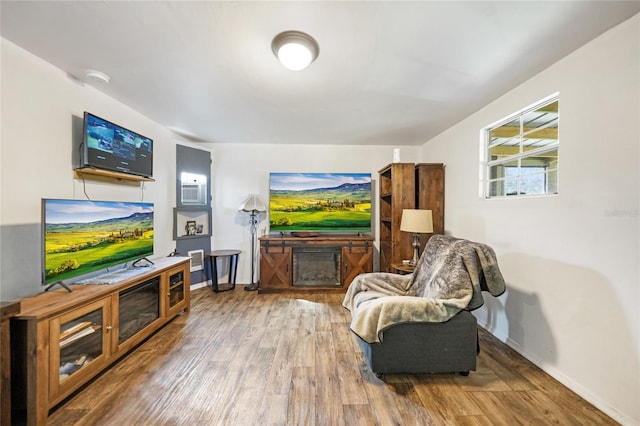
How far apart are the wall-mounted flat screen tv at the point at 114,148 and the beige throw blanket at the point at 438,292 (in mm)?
2605

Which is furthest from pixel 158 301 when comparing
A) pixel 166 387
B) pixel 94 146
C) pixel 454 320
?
pixel 454 320

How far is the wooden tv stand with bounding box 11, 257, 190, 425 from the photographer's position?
1404 mm

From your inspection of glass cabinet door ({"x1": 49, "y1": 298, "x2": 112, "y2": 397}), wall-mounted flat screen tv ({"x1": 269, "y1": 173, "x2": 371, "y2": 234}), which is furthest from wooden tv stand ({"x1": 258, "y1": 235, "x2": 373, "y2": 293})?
glass cabinet door ({"x1": 49, "y1": 298, "x2": 112, "y2": 397})

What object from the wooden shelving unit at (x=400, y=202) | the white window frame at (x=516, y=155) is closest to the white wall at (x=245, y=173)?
the wooden shelving unit at (x=400, y=202)

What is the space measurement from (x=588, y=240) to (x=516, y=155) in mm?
1037

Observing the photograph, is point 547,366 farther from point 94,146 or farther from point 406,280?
point 94,146

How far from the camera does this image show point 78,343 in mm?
1695

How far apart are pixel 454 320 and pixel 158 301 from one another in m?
2.79

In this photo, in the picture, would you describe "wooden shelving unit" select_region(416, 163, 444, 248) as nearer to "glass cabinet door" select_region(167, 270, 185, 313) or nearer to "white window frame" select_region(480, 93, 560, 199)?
"white window frame" select_region(480, 93, 560, 199)

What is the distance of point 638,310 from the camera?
1.42 m

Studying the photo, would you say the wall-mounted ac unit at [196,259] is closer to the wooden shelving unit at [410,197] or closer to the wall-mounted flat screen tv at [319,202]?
the wall-mounted flat screen tv at [319,202]

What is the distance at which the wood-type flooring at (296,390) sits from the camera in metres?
1.52

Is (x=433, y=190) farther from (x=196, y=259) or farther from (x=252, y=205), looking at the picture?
(x=196, y=259)

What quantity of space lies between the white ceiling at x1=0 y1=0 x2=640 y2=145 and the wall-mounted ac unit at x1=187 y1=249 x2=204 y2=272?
211cm
